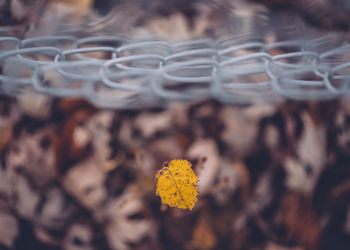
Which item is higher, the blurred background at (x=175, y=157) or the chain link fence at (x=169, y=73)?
the chain link fence at (x=169, y=73)

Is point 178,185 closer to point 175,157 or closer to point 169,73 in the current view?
point 175,157

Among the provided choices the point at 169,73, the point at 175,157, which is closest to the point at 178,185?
the point at 175,157

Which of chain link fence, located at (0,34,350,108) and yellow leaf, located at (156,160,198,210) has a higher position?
chain link fence, located at (0,34,350,108)
